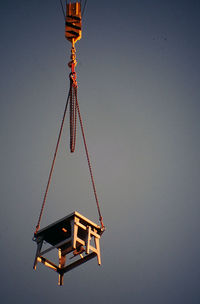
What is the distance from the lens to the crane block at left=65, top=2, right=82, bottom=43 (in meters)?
11.0

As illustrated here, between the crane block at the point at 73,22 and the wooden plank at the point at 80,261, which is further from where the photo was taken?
the crane block at the point at 73,22

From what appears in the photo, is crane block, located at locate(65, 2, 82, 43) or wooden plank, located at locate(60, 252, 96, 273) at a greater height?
crane block, located at locate(65, 2, 82, 43)

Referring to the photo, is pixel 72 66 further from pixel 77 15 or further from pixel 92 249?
pixel 92 249

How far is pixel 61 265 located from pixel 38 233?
3.06ft

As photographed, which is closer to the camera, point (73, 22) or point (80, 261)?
point (80, 261)

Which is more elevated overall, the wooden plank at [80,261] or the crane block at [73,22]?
the crane block at [73,22]

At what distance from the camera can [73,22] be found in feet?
36.0

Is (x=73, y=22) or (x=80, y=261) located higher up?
(x=73, y=22)

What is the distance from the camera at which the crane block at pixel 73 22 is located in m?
11.0

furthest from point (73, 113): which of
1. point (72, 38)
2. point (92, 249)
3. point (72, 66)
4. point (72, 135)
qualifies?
point (92, 249)

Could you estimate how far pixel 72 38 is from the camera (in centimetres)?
1106

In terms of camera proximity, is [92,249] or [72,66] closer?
[92,249]

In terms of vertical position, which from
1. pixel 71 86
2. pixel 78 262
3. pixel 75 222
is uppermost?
pixel 71 86

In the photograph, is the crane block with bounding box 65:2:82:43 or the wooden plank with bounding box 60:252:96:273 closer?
the wooden plank with bounding box 60:252:96:273
